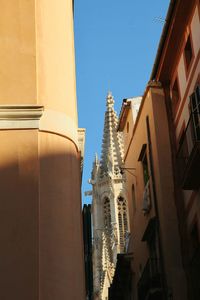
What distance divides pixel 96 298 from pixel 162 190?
71.9 metres

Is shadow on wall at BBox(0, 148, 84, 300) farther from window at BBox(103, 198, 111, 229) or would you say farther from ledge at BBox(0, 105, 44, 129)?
window at BBox(103, 198, 111, 229)

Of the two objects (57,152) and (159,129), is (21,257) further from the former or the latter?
(159,129)

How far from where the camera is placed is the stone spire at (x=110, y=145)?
10169 cm

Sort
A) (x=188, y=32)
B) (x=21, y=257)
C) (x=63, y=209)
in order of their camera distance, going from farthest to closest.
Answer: (x=188, y=32) → (x=63, y=209) → (x=21, y=257)

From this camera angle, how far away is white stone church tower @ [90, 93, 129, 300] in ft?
323

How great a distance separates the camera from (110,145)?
10319cm

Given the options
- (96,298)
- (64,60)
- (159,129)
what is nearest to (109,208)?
(96,298)

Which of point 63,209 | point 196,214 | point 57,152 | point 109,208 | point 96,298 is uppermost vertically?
point 109,208

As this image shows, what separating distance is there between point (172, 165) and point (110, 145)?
8241cm

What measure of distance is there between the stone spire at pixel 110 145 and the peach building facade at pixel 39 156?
8812 cm

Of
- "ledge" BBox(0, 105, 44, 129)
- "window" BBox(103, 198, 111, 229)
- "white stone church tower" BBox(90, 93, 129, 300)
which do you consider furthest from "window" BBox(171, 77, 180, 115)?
"window" BBox(103, 198, 111, 229)

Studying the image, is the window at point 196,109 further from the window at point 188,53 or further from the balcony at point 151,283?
the balcony at point 151,283

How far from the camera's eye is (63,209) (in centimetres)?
1079

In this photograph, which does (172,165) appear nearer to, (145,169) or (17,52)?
(145,169)
